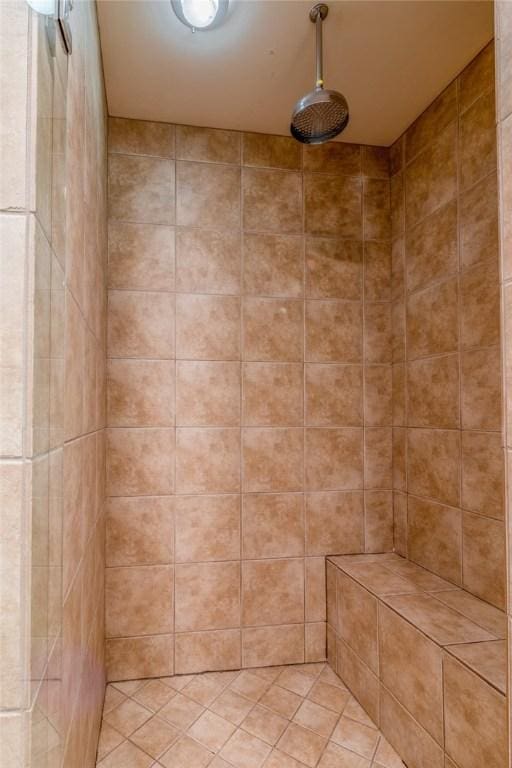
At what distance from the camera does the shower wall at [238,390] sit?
208 centimetres

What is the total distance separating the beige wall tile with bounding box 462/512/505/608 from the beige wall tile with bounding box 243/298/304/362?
100cm

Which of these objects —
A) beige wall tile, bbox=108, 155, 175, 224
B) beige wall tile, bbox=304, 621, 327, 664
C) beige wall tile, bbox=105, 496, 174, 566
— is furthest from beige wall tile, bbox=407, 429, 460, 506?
beige wall tile, bbox=108, 155, 175, 224

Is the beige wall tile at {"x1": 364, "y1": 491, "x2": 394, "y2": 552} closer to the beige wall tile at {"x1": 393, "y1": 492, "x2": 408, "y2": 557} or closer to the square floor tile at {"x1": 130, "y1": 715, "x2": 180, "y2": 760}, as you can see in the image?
the beige wall tile at {"x1": 393, "y1": 492, "x2": 408, "y2": 557}

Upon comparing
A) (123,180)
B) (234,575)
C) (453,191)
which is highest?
A: (123,180)

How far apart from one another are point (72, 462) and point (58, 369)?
283 millimetres

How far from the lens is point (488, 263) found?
1696 millimetres

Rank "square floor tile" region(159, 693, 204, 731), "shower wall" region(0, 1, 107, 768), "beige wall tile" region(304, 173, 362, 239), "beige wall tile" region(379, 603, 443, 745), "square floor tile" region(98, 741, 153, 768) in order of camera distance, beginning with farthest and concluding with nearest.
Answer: "beige wall tile" region(304, 173, 362, 239)
"square floor tile" region(159, 693, 204, 731)
"square floor tile" region(98, 741, 153, 768)
"beige wall tile" region(379, 603, 443, 745)
"shower wall" region(0, 1, 107, 768)

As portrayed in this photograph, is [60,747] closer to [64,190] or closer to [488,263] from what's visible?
[64,190]

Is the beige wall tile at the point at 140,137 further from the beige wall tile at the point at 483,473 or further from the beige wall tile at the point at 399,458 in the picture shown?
the beige wall tile at the point at 483,473

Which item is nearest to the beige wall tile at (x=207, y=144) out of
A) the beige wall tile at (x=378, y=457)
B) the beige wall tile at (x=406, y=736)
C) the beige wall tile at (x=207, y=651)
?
the beige wall tile at (x=378, y=457)

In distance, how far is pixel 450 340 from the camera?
1.90m

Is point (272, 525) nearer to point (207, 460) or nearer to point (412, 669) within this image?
point (207, 460)

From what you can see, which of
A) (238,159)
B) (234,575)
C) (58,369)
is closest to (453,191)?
(238,159)

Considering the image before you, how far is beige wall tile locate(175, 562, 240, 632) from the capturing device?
6.89 feet
